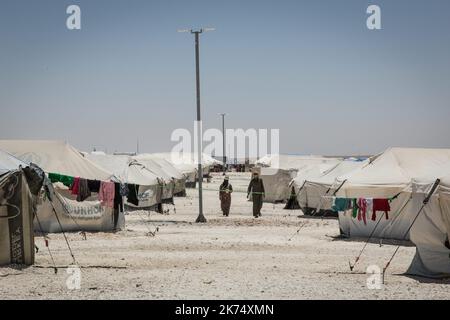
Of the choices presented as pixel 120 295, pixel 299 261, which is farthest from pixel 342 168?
pixel 120 295

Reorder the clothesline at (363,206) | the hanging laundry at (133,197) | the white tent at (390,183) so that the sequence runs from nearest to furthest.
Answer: the clothesline at (363,206), the white tent at (390,183), the hanging laundry at (133,197)

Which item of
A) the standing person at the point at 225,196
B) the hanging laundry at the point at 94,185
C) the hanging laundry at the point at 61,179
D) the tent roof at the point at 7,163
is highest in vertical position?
the tent roof at the point at 7,163

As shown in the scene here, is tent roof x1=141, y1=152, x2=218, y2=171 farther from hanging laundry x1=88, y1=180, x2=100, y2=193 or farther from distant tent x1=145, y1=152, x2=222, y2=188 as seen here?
hanging laundry x1=88, y1=180, x2=100, y2=193

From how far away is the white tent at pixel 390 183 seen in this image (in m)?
18.4

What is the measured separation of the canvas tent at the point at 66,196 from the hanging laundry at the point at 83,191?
0.59 m

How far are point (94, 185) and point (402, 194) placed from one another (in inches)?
374

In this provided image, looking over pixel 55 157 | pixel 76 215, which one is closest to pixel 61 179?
pixel 76 215

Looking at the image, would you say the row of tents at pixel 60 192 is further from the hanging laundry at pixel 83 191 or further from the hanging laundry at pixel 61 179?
the hanging laundry at pixel 83 191

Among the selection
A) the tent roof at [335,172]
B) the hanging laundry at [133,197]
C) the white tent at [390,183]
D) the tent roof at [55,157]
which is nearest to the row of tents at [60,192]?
the tent roof at [55,157]

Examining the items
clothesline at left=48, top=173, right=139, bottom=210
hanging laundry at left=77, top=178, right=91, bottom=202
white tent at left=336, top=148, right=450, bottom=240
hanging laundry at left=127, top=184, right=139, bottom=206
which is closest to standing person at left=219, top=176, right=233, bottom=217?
hanging laundry at left=127, top=184, right=139, bottom=206

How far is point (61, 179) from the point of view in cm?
1922

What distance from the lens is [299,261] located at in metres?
14.4

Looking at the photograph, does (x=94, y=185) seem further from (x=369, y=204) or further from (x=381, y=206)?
(x=381, y=206)
